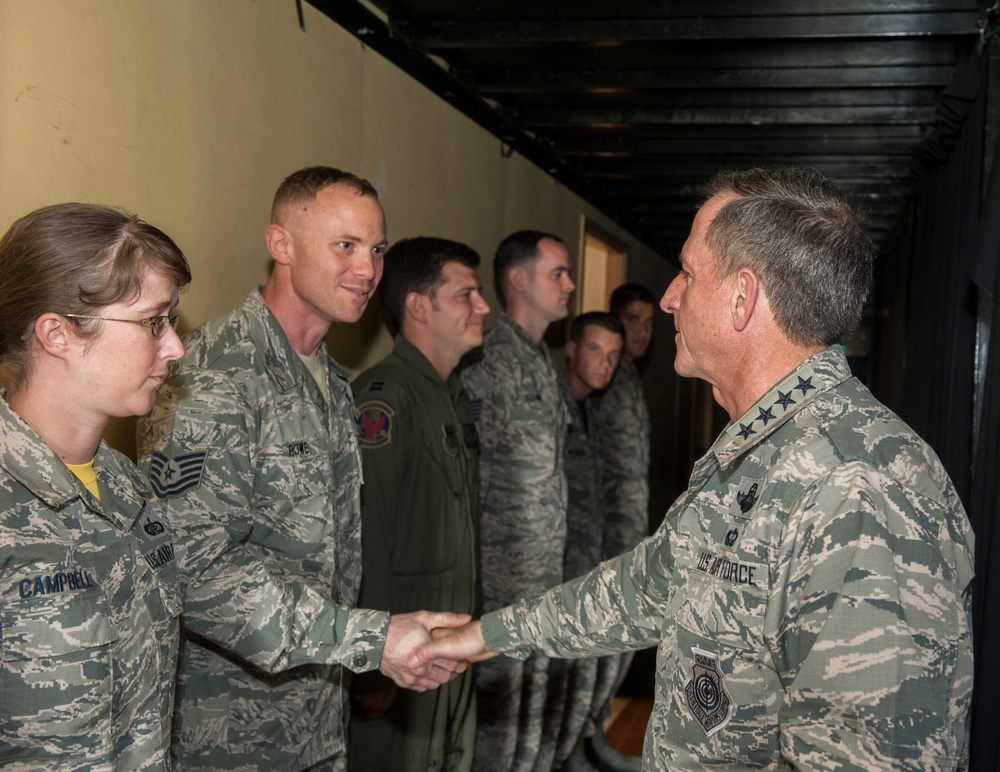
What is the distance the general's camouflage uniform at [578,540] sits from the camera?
14.0 ft

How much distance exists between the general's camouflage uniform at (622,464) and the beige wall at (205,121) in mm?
1921

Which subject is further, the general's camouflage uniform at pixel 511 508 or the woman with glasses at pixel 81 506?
the general's camouflage uniform at pixel 511 508

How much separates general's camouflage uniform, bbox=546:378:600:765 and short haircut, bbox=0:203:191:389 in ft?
9.40

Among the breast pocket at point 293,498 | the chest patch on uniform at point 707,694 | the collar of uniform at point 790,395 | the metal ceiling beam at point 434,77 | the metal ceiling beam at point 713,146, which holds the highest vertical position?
the metal ceiling beam at point 713,146

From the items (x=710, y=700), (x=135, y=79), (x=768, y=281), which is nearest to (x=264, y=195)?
(x=135, y=79)

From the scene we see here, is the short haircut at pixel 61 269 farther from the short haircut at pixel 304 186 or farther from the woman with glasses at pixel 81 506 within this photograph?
the short haircut at pixel 304 186

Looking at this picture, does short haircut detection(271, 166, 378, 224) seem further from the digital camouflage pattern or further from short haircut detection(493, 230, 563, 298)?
the digital camouflage pattern

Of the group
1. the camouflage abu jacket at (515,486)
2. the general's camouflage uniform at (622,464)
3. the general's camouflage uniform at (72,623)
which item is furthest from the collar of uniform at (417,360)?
the general's camouflage uniform at (622,464)

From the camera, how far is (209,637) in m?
1.96

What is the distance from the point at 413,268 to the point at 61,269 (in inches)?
72.4

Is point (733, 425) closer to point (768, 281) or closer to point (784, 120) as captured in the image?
point (768, 281)

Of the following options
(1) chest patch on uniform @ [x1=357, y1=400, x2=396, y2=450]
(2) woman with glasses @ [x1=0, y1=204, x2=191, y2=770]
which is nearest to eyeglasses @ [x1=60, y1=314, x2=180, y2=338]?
(2) woman with glasses @ [x1=0, y1=204, x2=191, y2=770]

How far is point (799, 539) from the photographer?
1.32 m

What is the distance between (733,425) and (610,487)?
374 centimetres
